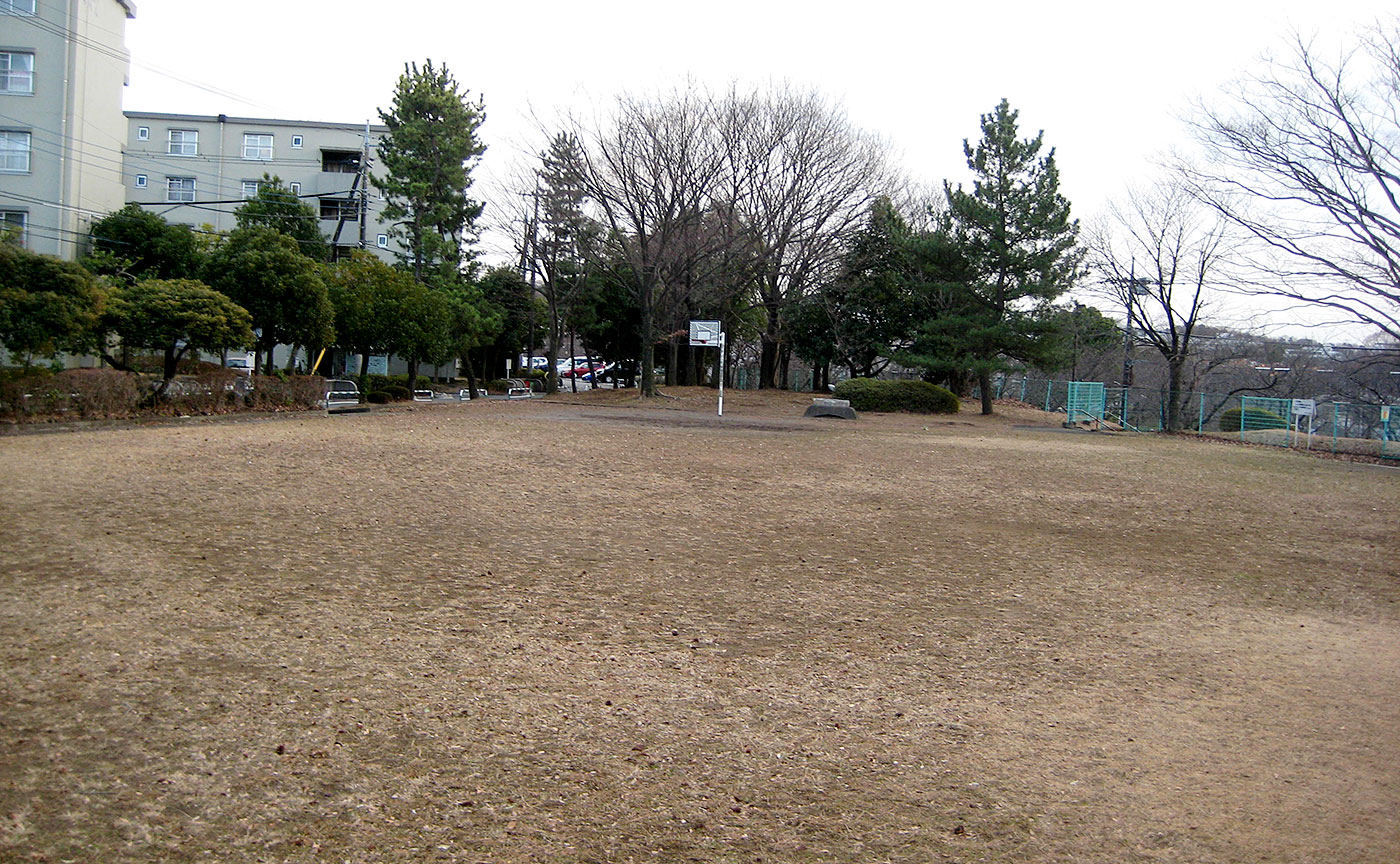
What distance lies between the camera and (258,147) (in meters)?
40.3

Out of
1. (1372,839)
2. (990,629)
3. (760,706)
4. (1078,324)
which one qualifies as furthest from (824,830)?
(1078,324)

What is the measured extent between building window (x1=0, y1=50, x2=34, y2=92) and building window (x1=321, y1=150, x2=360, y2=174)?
49.8 feet

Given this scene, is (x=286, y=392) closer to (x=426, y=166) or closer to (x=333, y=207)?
(x=426, y=166)

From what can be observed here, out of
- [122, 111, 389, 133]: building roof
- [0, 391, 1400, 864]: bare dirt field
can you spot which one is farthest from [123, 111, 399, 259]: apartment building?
[0, 391, 1400, 864]: bare dirt field

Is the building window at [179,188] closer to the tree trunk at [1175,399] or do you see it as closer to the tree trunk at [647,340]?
the tree trunk at [647,340]

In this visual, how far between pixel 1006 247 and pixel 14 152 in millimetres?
28793

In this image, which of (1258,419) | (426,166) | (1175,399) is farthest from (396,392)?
(1258,419)

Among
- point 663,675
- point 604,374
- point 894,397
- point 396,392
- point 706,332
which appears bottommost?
point 663,675

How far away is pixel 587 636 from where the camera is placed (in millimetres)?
5074

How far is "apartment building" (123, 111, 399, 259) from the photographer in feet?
127

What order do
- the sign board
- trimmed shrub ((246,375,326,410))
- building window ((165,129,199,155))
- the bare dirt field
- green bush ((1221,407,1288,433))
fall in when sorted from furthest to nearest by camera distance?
building window ((165,129,199,155)) < green bush ((1221,407,1288,433)) < the sign board < trimmed shrub ((246,375,326,410)) < the bare dirt field

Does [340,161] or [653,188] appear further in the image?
[340,161]

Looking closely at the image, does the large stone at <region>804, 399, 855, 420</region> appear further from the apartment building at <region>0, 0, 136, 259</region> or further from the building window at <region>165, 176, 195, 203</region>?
the building window at <region>165, 176, 195, 203</region>

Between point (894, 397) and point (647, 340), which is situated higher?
point (647, 340)
